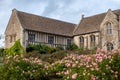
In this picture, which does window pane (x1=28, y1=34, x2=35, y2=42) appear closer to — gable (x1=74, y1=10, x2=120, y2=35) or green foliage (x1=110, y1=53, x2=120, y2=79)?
gable (x1=74, y1=10, x2=120, y2=35)

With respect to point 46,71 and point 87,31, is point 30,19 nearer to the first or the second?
point 87,31

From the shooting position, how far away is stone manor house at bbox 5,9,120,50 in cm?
4109

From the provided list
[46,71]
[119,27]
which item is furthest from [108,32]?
[46,71]

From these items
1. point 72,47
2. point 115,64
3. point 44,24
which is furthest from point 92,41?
point 115,64

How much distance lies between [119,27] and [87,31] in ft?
19.6

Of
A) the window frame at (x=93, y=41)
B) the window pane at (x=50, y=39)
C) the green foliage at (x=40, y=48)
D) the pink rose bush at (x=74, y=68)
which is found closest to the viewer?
the pink rose bush at (x=74, y=68)

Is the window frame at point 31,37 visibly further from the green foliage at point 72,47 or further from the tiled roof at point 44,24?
the green foliage at point 72,47

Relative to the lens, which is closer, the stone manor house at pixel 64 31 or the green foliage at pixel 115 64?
the green foliage at pixel 115 64

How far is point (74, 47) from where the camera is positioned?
45562 millimetres

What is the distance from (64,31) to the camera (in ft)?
154

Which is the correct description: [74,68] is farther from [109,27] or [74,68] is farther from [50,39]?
[50,39]

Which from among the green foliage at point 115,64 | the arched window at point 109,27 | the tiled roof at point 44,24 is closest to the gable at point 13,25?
the tiled roof at point 44,24

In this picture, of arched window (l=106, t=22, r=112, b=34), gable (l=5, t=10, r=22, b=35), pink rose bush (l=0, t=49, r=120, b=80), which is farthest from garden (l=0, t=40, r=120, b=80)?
gable (l=5, t=10, r=22, b=35)

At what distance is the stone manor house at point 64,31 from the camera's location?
1618 inches
